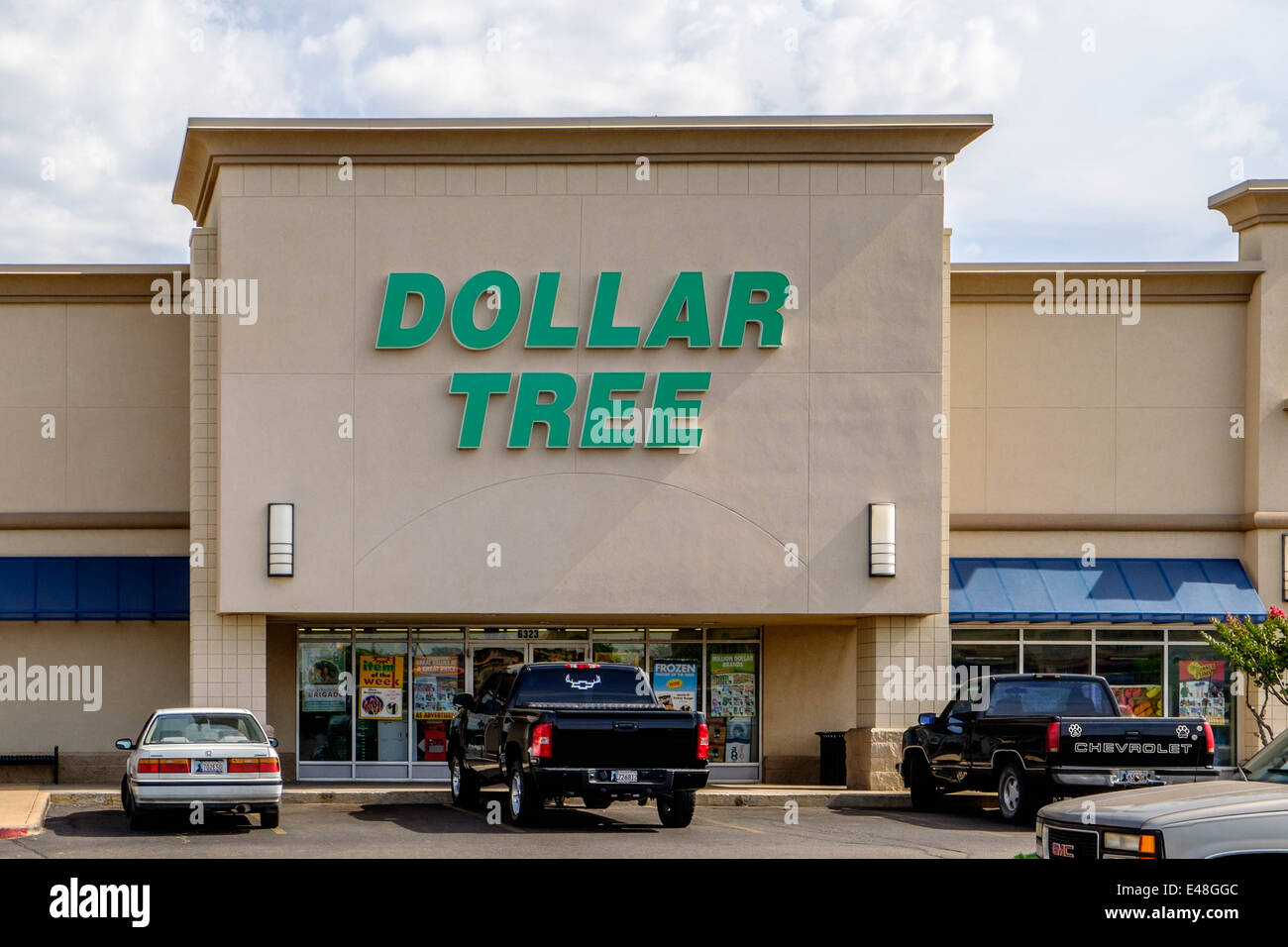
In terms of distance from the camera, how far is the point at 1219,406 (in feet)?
89.1

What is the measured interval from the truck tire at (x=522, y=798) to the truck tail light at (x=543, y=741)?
36cm

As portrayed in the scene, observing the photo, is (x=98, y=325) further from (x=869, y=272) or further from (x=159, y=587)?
(x=869, y=272)

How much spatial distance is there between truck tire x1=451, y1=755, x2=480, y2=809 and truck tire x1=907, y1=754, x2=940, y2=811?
20.0 ft

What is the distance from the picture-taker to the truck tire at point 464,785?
69.3 feet

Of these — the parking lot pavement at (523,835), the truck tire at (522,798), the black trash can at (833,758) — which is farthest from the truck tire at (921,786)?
the truck tire at (522,798)

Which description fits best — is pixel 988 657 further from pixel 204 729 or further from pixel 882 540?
pixel 204 729

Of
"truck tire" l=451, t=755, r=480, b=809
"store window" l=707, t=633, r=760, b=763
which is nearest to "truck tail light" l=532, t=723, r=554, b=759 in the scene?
"truck tire" l=451, t=755, r=480, b=809

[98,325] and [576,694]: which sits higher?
[98,325]

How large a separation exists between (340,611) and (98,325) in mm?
7360

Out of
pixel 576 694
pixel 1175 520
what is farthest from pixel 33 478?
pixel 1175 520

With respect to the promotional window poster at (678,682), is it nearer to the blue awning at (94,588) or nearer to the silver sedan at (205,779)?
the blue awning at (94,588)
